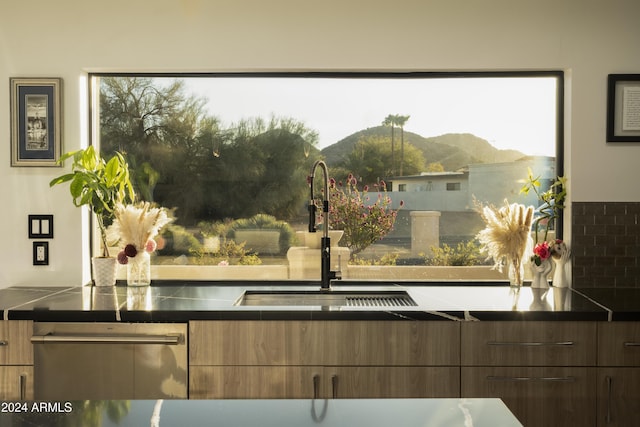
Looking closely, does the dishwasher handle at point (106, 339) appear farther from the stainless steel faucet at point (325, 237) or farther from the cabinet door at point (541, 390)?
the cabinet door at point (541, 390)

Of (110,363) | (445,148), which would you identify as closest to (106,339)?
(110,363)

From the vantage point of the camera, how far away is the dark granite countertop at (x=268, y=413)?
1300 mm

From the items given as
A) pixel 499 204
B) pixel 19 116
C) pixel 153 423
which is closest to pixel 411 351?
pixel 499 204

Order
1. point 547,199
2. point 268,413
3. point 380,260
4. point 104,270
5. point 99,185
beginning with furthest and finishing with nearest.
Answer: point 380,260, point 547,199, point 104,270, point 99,185, point 268,413

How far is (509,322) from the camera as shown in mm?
2732

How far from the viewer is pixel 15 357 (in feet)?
9.05

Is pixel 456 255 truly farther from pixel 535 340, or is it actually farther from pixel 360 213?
pixel 535 340

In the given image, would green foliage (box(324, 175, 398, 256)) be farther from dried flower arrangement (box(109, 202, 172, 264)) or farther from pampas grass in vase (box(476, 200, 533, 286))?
dried flower arrangement (box(109, 202, 172, 264))

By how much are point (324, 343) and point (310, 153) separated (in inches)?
48.7

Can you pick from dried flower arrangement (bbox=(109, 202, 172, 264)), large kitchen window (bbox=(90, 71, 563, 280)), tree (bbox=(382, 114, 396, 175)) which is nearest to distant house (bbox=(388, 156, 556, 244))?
large kitchen window (bbox=(90, 71, 563, 280))

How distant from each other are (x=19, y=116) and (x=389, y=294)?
222 centimetres

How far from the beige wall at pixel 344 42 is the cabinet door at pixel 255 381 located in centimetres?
152

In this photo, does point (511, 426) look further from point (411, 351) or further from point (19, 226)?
point (19, 226)

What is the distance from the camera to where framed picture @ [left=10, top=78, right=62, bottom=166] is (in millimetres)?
3410
